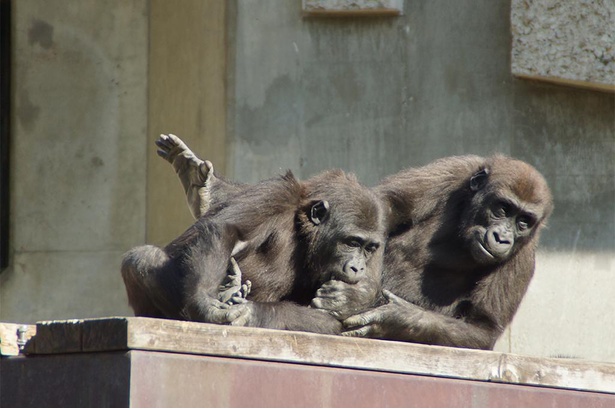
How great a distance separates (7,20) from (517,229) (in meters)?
4.95

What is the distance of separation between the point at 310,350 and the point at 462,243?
1805 mm

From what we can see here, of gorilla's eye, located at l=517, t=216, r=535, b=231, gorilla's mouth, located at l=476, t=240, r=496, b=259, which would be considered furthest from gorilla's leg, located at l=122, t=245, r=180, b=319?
gorilla's eye, located at l=517, t=216, r=535, b=231

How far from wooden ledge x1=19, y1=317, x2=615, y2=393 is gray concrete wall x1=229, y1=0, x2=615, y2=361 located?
125 inches

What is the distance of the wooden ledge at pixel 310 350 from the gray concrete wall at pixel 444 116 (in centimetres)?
317

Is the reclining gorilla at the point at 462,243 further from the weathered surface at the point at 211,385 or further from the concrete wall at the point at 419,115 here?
the concrete wall at the point at 419,115

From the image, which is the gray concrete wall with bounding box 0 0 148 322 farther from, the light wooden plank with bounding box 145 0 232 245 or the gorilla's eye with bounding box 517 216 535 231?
the gorilla's eye with bounding box 517 216 535 231

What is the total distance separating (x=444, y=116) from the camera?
7.63 m

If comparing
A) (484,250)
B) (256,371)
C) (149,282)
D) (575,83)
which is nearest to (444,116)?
(575,83)

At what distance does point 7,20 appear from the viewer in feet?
29.3

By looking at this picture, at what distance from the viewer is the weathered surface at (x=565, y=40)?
7430mm

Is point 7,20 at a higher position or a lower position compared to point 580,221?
higher

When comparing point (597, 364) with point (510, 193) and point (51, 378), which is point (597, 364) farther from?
point (51, 378)

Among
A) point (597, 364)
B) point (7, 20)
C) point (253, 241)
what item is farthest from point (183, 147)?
point (7, 20)

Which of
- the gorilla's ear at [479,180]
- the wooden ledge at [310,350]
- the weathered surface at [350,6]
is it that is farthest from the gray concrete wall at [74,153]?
the wooden ledge at [310,350]
